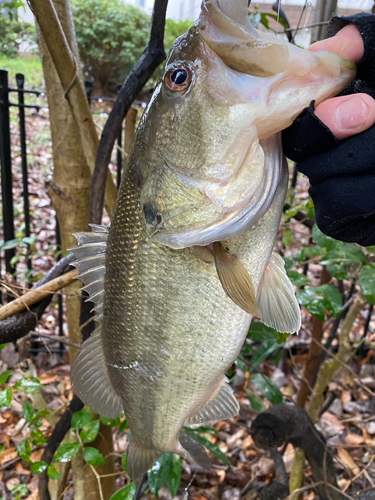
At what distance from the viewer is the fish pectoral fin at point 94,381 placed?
4.57 ft

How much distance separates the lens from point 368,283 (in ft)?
5.24

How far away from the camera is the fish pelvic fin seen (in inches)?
57.5

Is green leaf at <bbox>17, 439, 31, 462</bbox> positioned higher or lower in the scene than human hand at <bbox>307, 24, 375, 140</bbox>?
lower

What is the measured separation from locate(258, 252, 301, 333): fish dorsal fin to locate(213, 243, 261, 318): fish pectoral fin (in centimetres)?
18

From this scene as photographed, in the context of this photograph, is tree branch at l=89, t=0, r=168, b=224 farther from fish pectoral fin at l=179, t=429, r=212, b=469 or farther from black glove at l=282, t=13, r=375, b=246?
fish pectoral fin at l=179, t=429, r=212, b=469

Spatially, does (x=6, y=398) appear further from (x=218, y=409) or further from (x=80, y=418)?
(x=218, y=409)

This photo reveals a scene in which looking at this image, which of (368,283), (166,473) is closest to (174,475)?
(166,473)

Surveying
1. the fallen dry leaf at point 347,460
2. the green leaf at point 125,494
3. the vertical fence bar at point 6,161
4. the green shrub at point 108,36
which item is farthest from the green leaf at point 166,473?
the green shrub at point 108,36

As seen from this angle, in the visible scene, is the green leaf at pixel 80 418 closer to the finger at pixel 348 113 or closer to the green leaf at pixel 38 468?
the green leaf at pixel 38 468

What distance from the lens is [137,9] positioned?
9.10 meters

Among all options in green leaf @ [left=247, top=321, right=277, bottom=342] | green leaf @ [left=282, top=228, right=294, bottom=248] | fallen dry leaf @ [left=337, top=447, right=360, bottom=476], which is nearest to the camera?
green leaf @ [left=247, top=321, right=277, bottom=342]

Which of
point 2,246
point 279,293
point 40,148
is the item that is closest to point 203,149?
point 279,293

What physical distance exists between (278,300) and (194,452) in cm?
81

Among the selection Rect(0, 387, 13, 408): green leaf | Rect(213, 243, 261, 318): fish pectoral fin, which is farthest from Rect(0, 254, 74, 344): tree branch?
Rect(213, 243, 261, 318): fish pectoral fin
